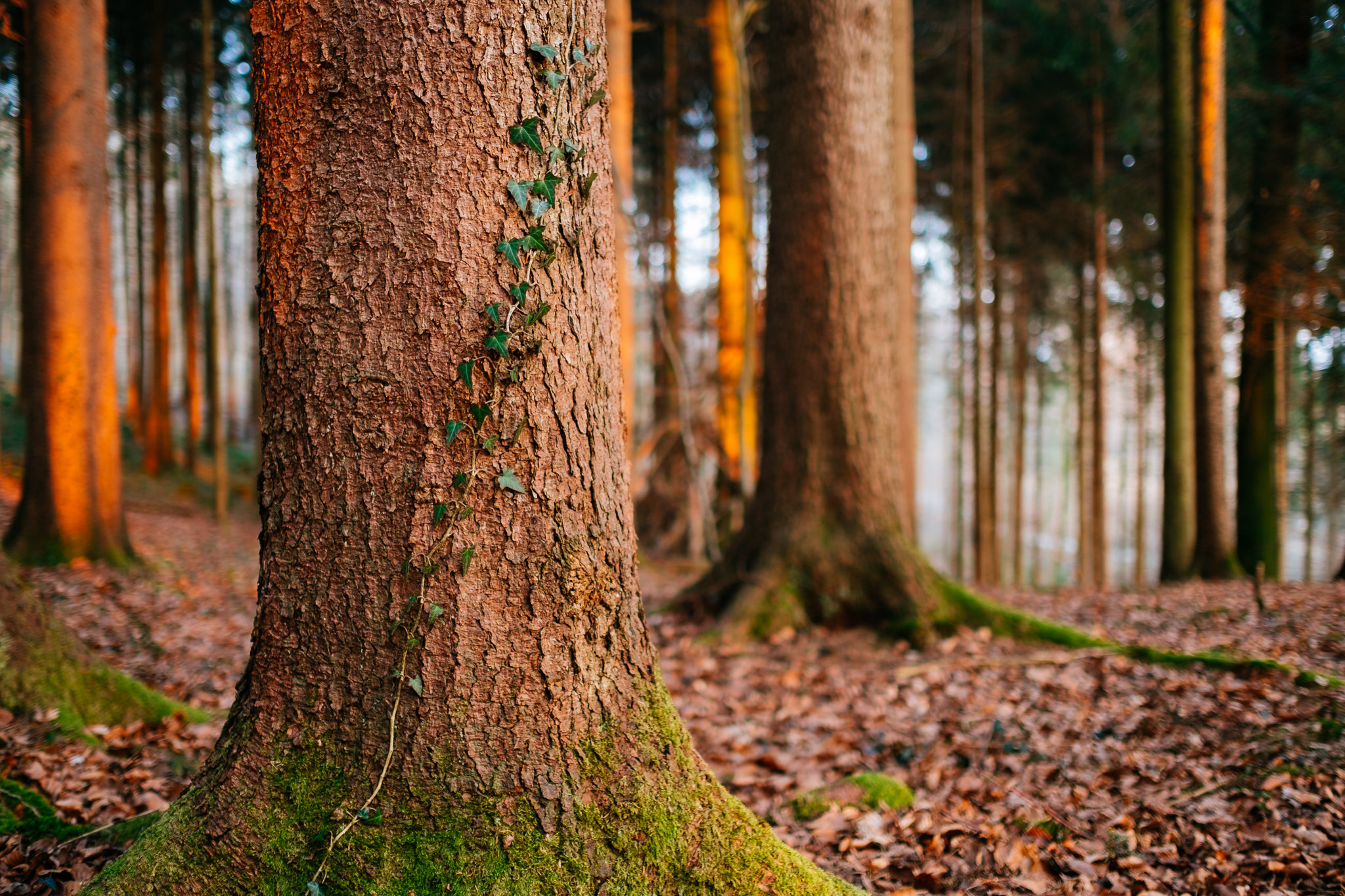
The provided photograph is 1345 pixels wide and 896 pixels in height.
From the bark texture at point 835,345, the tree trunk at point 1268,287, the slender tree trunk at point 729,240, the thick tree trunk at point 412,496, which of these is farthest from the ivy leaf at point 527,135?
the tree trunk at point 1268,287

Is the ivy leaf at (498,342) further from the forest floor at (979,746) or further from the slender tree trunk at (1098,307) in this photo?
the slender tree trunk at (1098,307)

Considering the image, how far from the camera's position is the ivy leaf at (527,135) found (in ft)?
5.83

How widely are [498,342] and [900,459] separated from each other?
4.93m

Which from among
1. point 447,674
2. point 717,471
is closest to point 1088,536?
point 717,471

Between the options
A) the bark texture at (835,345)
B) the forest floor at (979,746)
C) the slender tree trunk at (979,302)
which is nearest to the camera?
the forest floor at (979,746)

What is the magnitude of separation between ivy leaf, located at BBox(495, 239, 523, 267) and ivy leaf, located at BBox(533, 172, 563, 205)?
127 mm

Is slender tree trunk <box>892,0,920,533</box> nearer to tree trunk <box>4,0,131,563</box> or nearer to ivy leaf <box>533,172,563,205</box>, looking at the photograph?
ivy leaf <box>533,172,563,205</box>

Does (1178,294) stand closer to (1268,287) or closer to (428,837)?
(1268,287)

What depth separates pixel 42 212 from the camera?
20.9ft

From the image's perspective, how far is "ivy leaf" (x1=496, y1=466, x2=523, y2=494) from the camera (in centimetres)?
175

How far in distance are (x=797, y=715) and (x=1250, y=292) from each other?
24.8ft

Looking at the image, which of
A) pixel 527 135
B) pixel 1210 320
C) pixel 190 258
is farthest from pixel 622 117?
pixel 190 258

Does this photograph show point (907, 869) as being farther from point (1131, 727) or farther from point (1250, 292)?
point (1250, 292)

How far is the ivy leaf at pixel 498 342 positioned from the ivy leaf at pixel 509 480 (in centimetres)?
27
